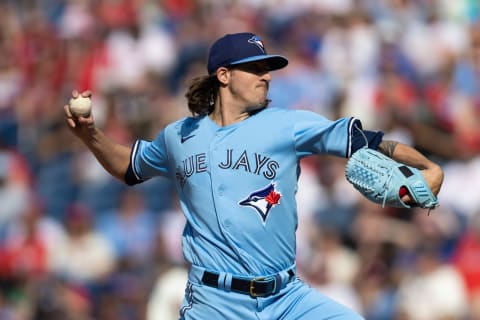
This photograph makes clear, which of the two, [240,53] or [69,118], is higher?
[240,53]

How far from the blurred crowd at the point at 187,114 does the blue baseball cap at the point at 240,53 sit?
4074mm

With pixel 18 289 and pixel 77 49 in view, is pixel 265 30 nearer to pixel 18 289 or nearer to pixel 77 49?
pixel 77 49

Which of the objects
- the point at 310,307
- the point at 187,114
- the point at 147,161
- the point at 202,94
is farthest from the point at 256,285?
the point at 187,114

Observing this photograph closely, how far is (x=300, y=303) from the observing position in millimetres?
5930

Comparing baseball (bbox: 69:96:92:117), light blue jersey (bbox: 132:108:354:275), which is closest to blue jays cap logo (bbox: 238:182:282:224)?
light blue jersey (bbox: 132:108:354:275)

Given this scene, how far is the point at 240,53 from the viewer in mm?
6109

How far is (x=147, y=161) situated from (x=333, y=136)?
124cm

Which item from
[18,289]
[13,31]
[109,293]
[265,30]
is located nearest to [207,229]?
[109,293]

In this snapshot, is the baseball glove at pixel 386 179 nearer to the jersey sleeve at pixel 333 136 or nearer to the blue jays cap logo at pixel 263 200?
the jersey sleeve at pixel 333 136

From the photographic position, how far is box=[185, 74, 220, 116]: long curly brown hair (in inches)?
250

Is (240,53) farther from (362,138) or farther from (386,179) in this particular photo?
(386,179)

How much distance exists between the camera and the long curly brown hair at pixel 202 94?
20.8 feet

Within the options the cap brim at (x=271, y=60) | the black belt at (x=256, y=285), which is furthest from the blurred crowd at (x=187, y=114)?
the cap brim at (x=271, y=60)

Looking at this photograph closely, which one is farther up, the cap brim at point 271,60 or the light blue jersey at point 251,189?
the cap brim at point 271,60
